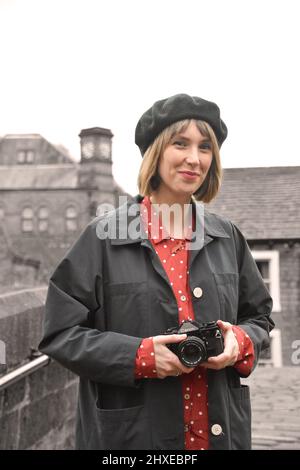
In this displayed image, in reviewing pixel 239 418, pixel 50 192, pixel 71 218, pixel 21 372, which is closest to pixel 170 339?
pixel 239 418

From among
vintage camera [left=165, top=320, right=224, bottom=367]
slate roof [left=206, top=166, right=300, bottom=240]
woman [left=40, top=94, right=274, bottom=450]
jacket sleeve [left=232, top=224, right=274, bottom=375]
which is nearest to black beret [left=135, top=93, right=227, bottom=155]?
woman [left=40, top=94, right=274, bottom=450]

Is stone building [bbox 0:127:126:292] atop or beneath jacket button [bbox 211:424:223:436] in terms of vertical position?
atop

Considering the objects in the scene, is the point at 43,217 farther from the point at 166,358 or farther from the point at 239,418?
the point at 166,358

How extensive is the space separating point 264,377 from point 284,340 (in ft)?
19.1

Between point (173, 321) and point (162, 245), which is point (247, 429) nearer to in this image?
point (173, 321)

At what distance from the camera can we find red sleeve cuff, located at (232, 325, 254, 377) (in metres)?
1.54

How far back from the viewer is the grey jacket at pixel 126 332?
1.49 meters

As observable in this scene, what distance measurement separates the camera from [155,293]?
1548 millimetres

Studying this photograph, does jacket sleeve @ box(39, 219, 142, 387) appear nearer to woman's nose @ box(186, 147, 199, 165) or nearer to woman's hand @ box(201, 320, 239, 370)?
woman's hand @ box(201, 320, 239, 370)

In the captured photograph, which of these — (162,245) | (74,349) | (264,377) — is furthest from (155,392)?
(264,377)

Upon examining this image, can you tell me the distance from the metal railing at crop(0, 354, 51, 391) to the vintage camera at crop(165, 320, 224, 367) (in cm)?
148

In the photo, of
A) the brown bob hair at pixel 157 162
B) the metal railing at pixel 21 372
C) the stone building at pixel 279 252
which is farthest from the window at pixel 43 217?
the brown bob hair at pixel 157 162

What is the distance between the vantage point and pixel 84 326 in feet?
5.17

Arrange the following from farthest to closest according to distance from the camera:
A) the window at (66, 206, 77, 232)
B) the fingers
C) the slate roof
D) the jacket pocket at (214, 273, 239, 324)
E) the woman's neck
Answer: the window at (66, 206, 77, 232)
the slate roof
the woman's neck
the jacket pocket at (214, 273, 239, 324)
the fingers
